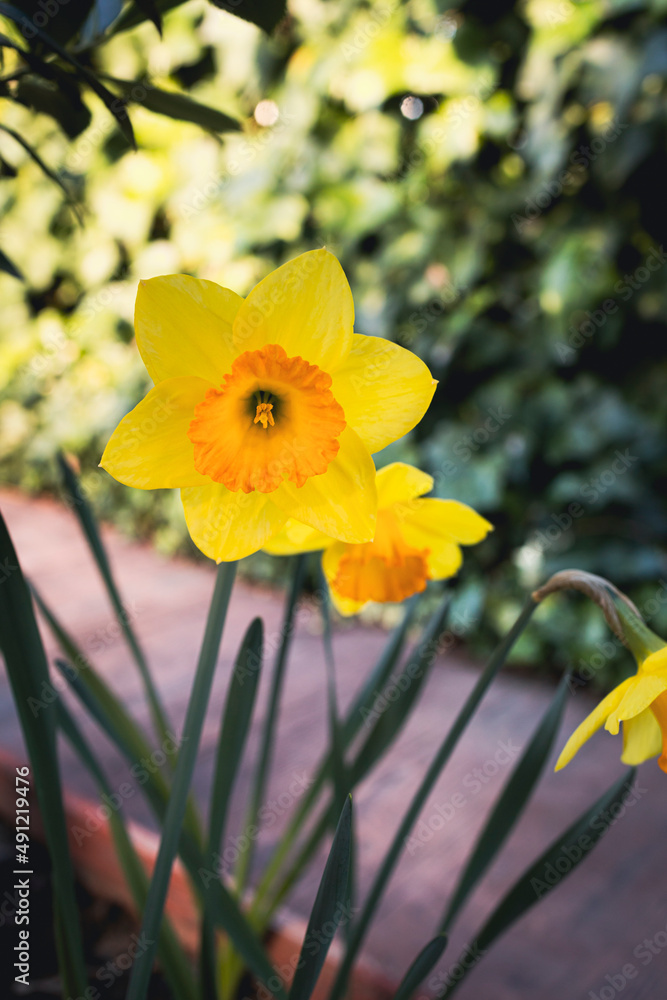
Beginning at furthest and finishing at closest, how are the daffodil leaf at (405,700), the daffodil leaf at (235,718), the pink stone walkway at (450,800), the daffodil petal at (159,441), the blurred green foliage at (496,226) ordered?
the blurred green foliage at (496,226), the pink stone walkway at (450,800), the daffodil leaf at (405,700), the daffodil leaf at (235,718), the daffodil petal at (159,441)

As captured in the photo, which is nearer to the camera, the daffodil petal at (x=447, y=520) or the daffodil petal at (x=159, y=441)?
the daffodil petal at (x=159, y=441)

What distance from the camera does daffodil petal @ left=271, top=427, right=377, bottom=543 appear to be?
1.02 feet

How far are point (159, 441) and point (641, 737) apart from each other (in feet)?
0.97

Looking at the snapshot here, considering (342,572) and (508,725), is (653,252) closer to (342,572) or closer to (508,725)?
(508,725)

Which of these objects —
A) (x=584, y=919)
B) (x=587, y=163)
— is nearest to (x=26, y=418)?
(x=587, y=163)

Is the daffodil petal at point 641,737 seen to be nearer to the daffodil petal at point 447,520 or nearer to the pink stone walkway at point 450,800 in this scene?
the daffodil petal at point 447,520

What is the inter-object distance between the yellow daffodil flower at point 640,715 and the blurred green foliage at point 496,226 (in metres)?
A: 1.03

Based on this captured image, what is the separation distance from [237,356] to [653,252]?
1.23 metres

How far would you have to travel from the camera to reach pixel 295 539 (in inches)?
15.0

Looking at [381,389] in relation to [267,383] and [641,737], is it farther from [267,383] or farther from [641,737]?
[641,737]

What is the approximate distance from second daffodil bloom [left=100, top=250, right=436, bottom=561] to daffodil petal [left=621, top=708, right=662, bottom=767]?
7.4 inches

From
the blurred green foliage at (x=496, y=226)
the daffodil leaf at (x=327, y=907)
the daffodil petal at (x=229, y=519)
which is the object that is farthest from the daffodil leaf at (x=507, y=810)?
the blurred green foliage at (x=496, y=226)

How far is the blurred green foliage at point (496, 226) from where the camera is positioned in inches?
50.1

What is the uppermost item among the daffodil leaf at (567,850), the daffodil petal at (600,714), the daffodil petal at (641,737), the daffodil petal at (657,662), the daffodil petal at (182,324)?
the daffodil petal at (182,324)
